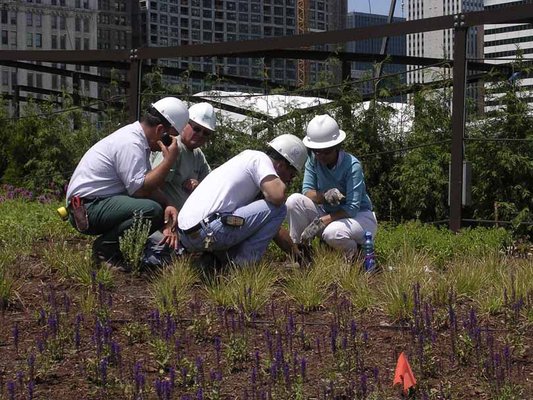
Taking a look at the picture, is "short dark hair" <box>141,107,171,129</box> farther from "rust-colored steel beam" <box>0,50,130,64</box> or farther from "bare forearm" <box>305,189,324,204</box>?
"rust-colored steel beam" <box>0,50,130,64</box>

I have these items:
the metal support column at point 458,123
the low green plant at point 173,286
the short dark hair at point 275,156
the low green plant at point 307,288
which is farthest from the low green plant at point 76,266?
the metal support column at point 458,123

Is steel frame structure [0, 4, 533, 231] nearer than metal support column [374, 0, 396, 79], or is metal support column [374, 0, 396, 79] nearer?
steel frame structure [0, 4, 533, 231]

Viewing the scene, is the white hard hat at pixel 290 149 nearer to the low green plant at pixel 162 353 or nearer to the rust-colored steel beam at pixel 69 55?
the low green plant at pixel 162 353

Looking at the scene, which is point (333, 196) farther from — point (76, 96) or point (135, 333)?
point (76, 96)

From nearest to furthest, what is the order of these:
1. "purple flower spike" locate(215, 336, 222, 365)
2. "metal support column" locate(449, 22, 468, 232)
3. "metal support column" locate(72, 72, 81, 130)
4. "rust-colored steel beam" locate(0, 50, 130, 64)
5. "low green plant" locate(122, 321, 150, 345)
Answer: "purple flower spike" locate(215, 336, 222, 365), "low green plant" locate(122, 321, 150, 345), "metal support column" locate(449, 22, 468, 232), "rust-colored steel beam" locate(0, 50, 130, 64), "metal support column" locate(72, 72, 81, 130)

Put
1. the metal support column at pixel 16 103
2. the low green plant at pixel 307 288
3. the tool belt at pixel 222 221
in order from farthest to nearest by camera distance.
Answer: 1. the metal support column at pixel 16 103
2. the tool belt at pixel 222 221
3. the low green plant at pixel 307 288

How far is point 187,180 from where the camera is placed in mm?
7906

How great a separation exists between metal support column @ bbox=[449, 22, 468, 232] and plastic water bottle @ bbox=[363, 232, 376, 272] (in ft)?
6.51

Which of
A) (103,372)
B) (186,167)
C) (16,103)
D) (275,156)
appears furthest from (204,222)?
(16,103)

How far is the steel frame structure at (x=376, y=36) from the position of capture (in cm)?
911

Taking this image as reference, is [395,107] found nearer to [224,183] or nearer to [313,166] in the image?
[313,166]

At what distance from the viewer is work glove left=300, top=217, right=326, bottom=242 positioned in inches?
293

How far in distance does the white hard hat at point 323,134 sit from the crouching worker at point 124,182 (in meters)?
0.91

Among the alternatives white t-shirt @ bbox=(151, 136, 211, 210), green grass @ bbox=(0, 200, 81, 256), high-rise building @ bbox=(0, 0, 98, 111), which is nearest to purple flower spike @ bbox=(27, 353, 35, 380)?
green grass @ bbox=(0, 200, 81, 256)
